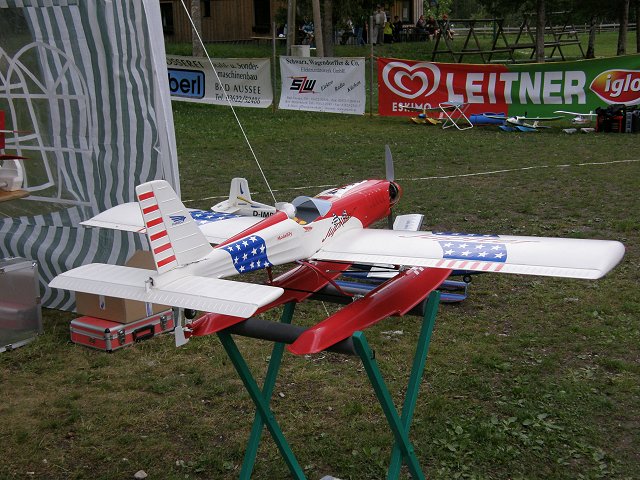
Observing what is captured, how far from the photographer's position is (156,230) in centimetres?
362

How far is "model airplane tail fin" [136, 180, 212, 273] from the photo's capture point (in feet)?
11.8

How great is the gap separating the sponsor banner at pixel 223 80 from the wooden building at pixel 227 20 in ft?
73.0

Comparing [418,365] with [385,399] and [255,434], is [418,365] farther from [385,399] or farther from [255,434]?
[255,434]

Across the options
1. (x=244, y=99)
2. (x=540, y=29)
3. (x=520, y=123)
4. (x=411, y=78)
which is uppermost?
(x=540, y=29)

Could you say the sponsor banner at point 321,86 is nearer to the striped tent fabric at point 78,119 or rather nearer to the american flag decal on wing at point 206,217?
the striped tent fabric at point 78,119

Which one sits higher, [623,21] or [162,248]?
[162,248]

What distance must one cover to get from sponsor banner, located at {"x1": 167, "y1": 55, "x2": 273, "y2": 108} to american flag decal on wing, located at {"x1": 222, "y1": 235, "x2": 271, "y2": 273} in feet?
53.1

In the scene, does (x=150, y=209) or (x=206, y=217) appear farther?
(x=206, y=217)

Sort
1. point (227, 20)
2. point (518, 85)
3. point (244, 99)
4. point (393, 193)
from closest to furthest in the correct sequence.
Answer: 1. point (393, 193)
2. point (518, 85)
3. point (244, 99)
4. point (227, 20)

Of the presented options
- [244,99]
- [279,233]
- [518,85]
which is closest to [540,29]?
[518,85]

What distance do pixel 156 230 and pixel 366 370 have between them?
1.22 m

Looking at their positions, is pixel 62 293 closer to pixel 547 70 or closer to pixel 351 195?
pixel 351 195

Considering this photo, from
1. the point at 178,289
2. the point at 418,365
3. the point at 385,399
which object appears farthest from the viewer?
the point at 418,365

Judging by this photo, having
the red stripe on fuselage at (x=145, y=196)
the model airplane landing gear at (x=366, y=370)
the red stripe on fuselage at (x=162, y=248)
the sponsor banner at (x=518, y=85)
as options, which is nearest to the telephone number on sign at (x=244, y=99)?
the sponsor banner at (x=518, y=85)
